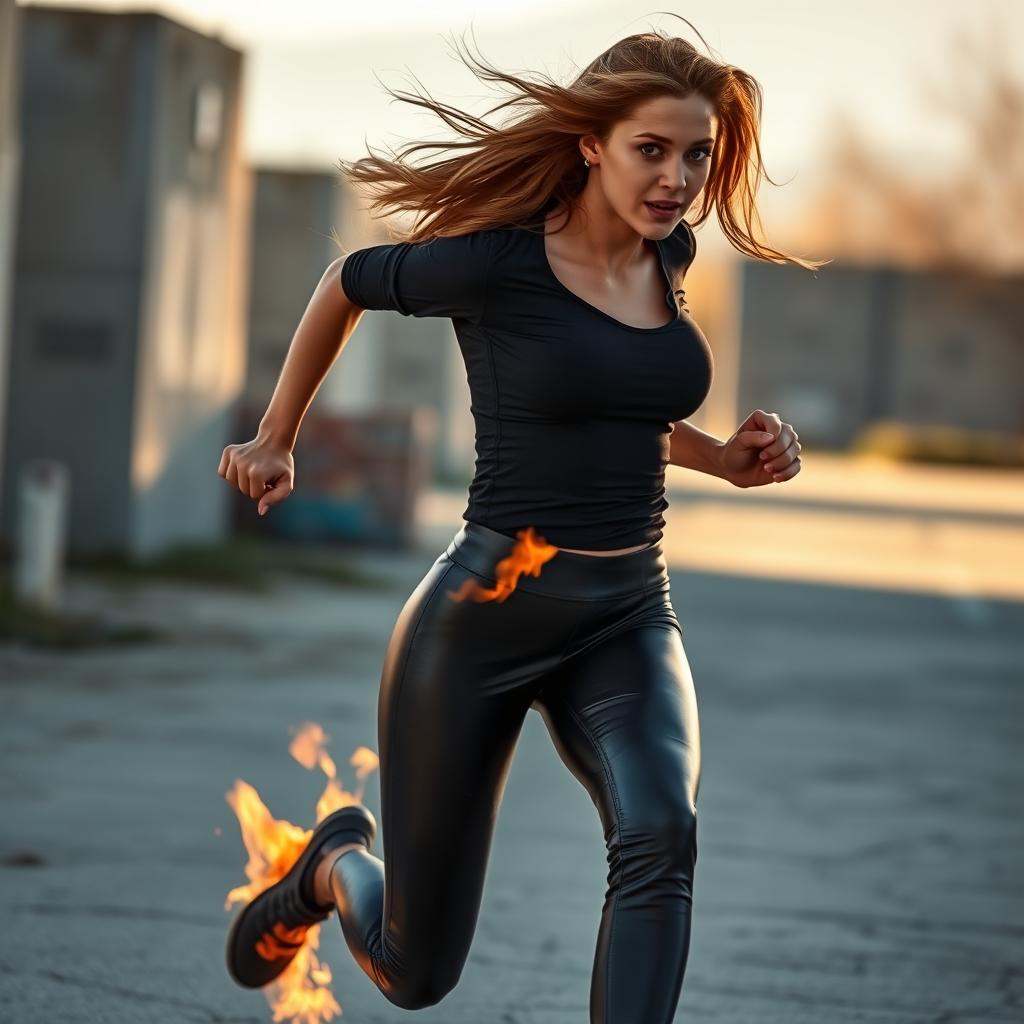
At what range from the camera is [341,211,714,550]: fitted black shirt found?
359 centimetres

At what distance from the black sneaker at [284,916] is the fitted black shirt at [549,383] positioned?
117 cm

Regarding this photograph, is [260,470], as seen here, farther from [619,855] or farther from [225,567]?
[225,567]

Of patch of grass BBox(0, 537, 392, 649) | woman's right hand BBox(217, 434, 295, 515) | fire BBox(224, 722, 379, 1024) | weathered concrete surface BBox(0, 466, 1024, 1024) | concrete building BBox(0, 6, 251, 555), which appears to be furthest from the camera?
concrete building BBox(0, 6, 251, 555)

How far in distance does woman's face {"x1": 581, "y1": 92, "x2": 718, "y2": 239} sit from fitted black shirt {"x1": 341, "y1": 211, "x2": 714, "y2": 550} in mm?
185

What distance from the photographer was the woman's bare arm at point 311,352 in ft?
→ 12.5

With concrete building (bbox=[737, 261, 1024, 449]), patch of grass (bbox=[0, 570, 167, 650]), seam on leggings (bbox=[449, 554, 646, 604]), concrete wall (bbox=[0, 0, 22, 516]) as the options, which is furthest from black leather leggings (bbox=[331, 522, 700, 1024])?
concrete building (bbox=[737, 261, 1024, 449])

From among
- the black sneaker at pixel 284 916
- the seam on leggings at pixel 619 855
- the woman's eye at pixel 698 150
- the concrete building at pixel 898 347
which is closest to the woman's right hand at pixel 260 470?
the seam on leggings at pixel 619 855

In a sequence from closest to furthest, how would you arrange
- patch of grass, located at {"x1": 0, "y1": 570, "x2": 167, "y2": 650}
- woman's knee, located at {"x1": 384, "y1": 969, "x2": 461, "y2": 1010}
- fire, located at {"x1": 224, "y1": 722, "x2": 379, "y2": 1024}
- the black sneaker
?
woman's knee, located at {"x1": 384, "y1": 969, "x2": 461, "y2": 1010}
the black sneaker
fire, located at {"x1": 224, "y1": 722, "x2": 379, "y2": 1024}
patch of grass, located at {"x1": 0, "y1": 570, "x2": 167, "y2": 650}

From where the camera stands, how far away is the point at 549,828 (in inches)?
291

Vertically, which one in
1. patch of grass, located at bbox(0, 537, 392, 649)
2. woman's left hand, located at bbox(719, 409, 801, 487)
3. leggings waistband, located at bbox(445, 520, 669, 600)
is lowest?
patch of grass, located at bbox(0, 537, 392, 649)

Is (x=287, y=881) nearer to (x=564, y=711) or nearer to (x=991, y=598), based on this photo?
(x=564, y=711)

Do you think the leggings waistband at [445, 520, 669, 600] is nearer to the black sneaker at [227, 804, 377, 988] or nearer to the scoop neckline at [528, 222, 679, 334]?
the scoop neckline at [528, 222, 679, 334]

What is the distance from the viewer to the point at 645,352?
3619mm

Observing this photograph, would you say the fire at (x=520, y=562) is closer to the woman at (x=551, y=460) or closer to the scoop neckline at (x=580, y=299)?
the woman at (x=551, y=460)
